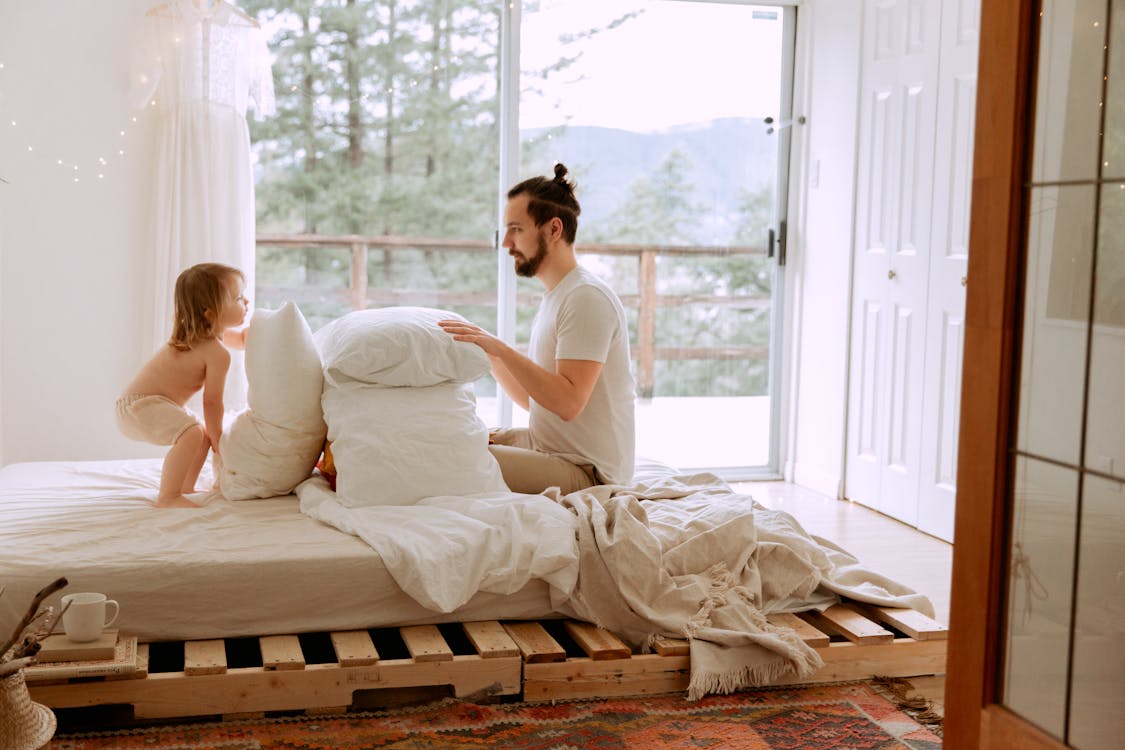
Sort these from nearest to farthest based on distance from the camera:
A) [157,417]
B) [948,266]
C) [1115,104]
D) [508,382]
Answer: [1115,104] < [157,417] < [508,382] < [948,266]

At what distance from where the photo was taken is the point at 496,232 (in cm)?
493

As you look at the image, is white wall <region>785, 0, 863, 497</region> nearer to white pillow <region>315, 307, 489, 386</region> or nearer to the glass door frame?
the glass door frame

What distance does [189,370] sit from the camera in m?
3.22

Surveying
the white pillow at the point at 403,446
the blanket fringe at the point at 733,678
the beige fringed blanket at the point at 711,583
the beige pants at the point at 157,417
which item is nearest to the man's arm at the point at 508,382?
the white pillow at the point at 403,446

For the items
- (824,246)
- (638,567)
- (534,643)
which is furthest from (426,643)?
(824,246)

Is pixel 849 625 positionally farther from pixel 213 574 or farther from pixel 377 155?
pixel 377 155

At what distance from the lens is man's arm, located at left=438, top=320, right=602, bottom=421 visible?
3143mm

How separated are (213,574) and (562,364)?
3.49ft

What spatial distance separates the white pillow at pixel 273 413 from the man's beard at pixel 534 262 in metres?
0.66

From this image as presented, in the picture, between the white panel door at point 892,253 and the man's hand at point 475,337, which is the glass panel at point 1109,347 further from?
the white panel door at point 892,253

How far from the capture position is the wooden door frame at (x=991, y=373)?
2.01 metres

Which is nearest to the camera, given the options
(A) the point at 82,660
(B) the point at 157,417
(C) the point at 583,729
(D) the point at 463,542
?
(A) the point at 82,660

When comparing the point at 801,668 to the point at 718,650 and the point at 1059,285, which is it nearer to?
the point at 718,650

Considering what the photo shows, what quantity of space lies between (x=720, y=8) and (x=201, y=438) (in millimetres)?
3069
